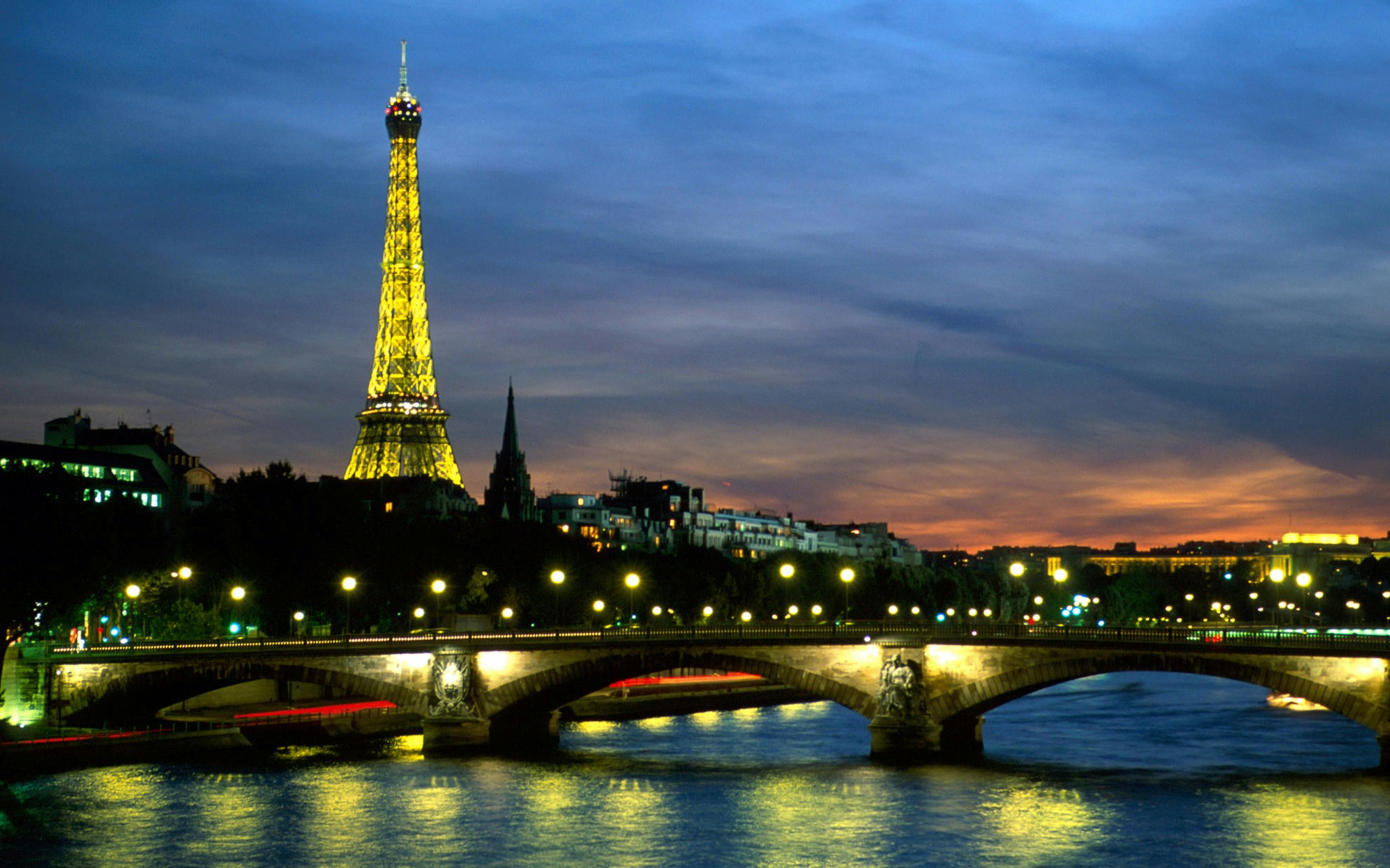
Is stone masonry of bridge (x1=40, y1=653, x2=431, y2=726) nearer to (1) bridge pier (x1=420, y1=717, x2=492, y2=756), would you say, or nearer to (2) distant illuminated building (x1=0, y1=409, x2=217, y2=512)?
(1) bridge pier (x1=420, y1=717, x2=492, y2=756)

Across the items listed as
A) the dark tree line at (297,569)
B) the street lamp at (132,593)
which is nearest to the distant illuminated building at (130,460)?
the dark tree line at (297,569)

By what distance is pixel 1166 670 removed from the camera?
6756 cm

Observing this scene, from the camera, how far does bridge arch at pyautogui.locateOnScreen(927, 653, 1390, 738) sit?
64.0 meters

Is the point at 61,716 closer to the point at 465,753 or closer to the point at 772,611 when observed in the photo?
the point at 465,753

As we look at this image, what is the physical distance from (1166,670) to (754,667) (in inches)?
702

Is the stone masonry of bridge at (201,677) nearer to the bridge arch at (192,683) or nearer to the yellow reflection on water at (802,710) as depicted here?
the bridge arch at (192,683)

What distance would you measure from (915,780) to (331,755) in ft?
89.4

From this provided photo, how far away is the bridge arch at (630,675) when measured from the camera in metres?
74.6

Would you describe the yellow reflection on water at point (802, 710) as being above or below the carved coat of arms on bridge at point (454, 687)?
below

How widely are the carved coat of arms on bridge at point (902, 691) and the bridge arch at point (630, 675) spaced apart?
1.34 metres

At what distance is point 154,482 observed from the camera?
161875 mm

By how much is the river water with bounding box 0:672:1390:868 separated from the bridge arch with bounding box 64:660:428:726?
9.39ft

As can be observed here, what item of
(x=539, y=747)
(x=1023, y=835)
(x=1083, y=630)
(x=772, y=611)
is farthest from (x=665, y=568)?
(x=1023, y=835)

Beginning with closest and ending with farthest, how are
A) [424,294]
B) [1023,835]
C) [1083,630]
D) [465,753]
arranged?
[1023,835] < [1083,630] < [465,753] < [424,294]
